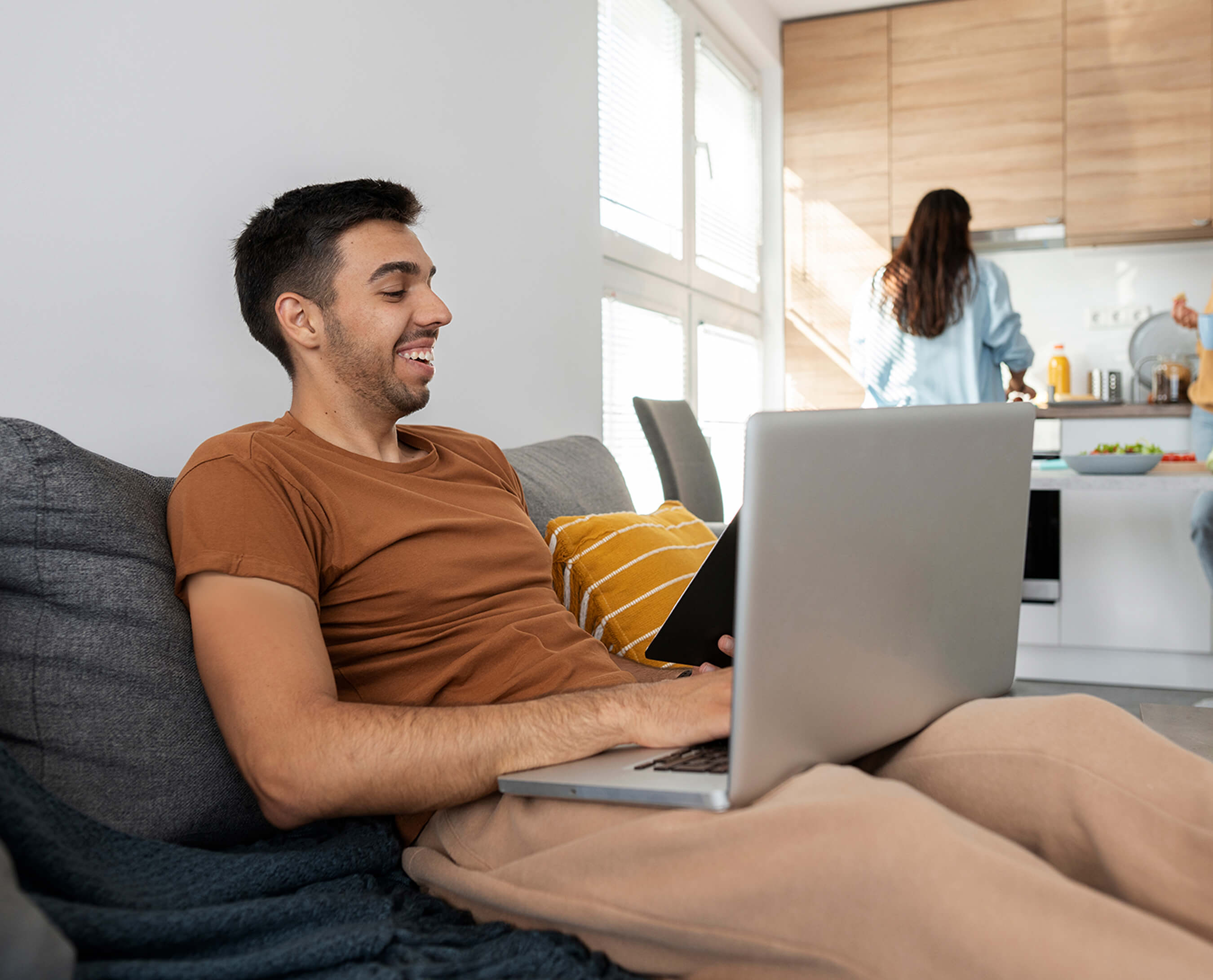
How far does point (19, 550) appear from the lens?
38.2 inches

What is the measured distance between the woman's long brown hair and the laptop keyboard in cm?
287

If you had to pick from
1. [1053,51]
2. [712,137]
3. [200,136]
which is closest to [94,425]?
[200,136]

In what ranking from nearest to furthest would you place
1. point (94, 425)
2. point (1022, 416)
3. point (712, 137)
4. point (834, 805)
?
point (834, 805) < point (1022, 416) < point (94, 425) < point (712, 137)

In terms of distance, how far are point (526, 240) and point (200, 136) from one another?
1.14m

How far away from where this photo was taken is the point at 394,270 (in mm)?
1438

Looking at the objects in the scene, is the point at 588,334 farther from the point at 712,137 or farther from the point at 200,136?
the point at 712,137

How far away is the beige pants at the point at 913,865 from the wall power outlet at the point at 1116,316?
4574mm

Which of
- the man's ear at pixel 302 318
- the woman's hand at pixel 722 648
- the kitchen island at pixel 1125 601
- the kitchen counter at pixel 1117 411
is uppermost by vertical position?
the man's ear at pixel 302 318

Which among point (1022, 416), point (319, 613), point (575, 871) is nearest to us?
point (575, 871)

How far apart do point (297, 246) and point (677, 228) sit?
2775mm

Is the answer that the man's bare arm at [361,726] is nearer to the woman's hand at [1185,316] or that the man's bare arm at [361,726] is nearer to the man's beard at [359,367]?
the man's beard at [359,367]

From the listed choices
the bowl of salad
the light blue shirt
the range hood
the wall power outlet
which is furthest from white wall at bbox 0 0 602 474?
the wall power outlet

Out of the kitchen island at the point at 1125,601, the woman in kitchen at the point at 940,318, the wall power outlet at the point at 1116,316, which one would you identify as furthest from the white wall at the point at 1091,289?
the kitchen island at the point at 1125,601

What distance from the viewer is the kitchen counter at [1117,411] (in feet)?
14.7
